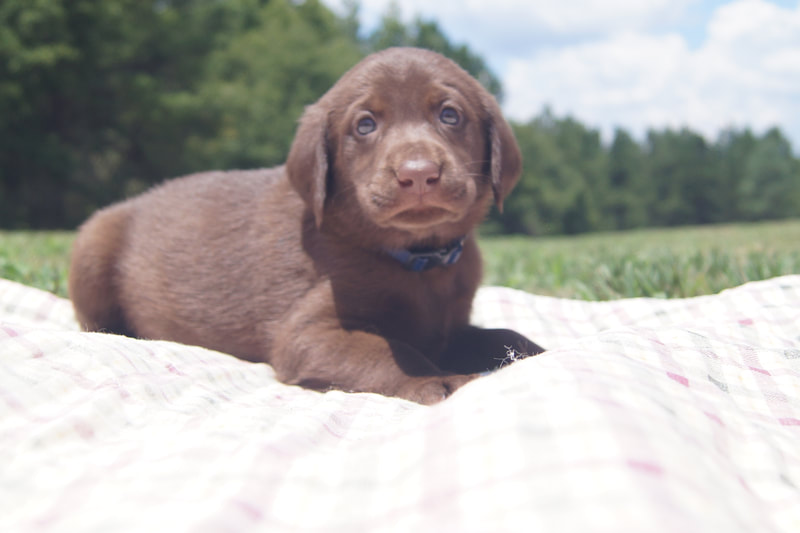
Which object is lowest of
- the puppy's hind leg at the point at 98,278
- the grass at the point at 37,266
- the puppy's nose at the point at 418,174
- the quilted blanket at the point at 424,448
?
the grass at the point at 37,266

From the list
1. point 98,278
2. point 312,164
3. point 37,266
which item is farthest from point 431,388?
point 37,266

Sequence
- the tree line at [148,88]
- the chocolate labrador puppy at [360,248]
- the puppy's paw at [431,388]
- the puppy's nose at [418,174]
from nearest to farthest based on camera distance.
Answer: the puppy's paw at [431,388] < the puppy's nose at [418,174] < the chocolate labrador puppy at [360,248] < the tree line at [148,88]

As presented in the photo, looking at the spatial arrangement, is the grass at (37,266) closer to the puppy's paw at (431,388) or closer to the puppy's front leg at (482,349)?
the puppy's front leg at (482,349)

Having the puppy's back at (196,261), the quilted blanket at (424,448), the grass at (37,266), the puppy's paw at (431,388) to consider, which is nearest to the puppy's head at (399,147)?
the puppy's back at (196,261)

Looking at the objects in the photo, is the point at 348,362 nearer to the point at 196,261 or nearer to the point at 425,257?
the point at 425,257

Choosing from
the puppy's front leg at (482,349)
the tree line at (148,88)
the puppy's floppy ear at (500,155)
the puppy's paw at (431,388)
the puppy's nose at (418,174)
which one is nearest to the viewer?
the puppy's paw at (431,388)

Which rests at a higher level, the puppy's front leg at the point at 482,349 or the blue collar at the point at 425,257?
the blue collar at the point at 425,257

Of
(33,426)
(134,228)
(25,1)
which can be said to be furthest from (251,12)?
(33,426)

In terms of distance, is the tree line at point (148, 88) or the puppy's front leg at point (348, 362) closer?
the puppy's front leg at point (348, 362)
